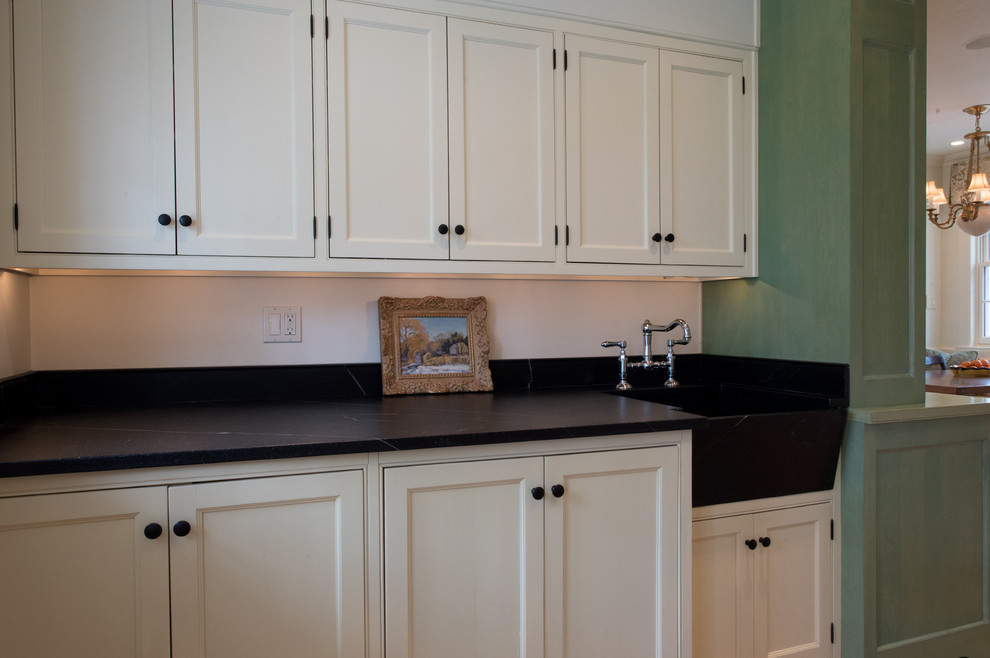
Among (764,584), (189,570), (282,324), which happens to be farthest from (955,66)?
(189,570)

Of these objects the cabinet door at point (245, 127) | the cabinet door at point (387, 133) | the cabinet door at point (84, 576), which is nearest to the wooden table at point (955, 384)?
the cabinet door at point (387, 133)

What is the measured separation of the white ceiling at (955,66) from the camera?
287 cm

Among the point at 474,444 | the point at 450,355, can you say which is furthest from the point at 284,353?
the point at 474,444

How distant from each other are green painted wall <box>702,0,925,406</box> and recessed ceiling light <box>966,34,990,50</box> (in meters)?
1.77

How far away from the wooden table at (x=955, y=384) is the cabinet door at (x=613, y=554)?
2.41 metres

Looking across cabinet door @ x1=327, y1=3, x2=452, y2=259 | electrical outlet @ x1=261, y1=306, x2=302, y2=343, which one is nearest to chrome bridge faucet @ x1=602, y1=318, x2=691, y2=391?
cabinet door @ x1=327, y1=3, x2=452, y2=259

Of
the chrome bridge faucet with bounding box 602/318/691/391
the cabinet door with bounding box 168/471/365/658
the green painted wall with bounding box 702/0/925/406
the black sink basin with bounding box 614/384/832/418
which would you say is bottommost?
the cabinet door with bounding box 168/471/365/658

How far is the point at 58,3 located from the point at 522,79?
1.26 meters

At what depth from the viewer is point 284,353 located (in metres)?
1.99

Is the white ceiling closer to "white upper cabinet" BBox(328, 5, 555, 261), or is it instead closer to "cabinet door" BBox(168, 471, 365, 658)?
"white upper cabinet" BBox(328, 5, 555, 261)

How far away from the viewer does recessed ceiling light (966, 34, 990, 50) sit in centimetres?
319

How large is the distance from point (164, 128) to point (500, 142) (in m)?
0.95

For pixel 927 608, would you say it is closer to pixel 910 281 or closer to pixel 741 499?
pixel 741 499

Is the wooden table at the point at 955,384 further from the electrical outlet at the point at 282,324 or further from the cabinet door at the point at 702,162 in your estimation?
the electrical outlet at the point at 282,324
